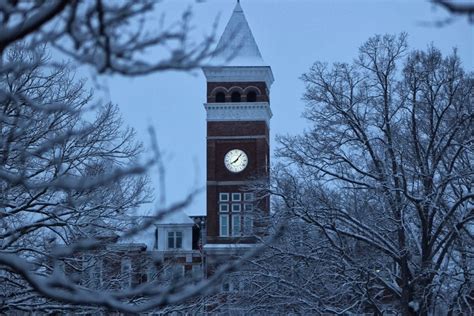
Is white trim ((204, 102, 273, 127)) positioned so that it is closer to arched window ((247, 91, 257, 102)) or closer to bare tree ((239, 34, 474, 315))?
arched window ((247, 91, 257, 102))

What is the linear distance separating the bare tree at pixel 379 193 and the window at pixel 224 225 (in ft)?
73.7

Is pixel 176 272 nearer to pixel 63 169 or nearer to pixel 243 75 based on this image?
pixel 63 169

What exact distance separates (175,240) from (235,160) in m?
5.47

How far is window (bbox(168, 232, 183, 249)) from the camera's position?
50.6 meters

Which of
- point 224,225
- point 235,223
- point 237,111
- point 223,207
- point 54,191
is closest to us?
point 54,191

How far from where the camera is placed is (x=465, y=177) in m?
24.9

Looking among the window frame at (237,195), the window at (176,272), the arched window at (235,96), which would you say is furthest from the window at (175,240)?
the window at (176,272)

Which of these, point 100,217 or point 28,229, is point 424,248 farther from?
point 28,229

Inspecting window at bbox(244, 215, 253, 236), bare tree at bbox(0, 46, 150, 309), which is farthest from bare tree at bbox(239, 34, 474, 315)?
bare tree at bbox(0, 46, 150, 309)

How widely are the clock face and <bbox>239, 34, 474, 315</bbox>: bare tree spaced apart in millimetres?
23156

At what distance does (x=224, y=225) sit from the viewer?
5141 cm

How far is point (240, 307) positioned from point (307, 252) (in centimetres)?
314

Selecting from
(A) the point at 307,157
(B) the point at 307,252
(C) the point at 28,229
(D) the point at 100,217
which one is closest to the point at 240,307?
(B) the point at 307,252

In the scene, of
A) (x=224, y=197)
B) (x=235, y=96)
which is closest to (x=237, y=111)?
(x=235, y=96)
